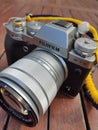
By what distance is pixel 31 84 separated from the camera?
0.29 metres

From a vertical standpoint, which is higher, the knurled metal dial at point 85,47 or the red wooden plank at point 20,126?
the knurled metal dial at point 85,47

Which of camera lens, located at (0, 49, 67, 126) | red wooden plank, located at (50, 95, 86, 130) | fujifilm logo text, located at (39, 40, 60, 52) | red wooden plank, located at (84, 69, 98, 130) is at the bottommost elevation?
red wooden plank, located at (84, 69, 98, 130)

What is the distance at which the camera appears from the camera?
0.93ft

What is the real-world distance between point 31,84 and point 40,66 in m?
0.05

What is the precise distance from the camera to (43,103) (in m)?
0.29

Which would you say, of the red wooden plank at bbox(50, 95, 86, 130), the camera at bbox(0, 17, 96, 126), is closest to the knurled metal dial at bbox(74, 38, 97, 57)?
the camera at bbox(0, 17, 96, 126)

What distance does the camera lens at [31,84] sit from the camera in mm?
279

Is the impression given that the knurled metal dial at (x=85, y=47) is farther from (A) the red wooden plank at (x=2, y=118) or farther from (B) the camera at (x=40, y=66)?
(A) the red wooden plank at (x=2, y=118)

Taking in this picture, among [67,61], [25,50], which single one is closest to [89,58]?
[67,61]

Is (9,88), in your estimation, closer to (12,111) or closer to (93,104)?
(12,111)

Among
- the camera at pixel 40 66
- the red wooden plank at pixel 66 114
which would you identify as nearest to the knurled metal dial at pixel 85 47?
the camera at pixel 40 66

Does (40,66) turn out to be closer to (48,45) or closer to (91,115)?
(48,45)

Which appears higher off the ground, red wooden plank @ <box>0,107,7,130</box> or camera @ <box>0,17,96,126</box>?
camera @ <box>0,17,96,126</box>

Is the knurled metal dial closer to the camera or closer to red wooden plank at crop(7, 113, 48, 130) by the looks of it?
the camera
